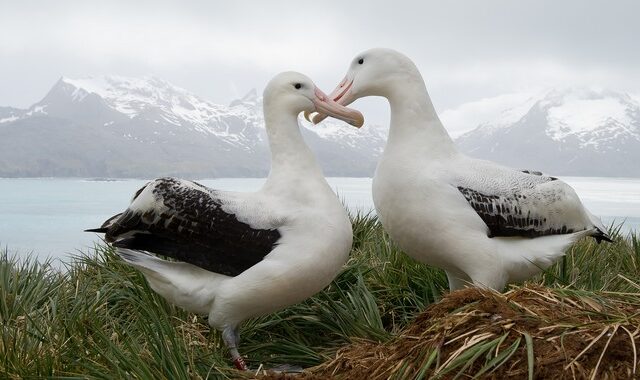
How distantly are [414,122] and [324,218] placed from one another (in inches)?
39.7

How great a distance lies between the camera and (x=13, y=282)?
18.9ft

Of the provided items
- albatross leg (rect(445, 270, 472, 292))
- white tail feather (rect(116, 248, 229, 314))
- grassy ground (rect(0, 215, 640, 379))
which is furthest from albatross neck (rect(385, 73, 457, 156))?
white tail feather (rect(116, 248, 229, 314))

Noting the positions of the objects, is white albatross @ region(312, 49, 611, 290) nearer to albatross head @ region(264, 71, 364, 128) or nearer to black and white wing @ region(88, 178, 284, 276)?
albatross head @ region(264, 71, 364, 128)

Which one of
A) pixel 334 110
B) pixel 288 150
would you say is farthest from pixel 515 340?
Answer: pixel 334 110

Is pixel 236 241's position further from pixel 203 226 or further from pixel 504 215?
pixel 504 215

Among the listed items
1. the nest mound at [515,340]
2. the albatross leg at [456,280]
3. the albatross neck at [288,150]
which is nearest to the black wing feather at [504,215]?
the albatross leg at [456,280]

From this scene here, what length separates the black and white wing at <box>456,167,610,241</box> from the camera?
475 centimetres

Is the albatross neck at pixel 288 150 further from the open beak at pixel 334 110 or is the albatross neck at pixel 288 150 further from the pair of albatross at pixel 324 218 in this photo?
the open beak at pixel 334 110

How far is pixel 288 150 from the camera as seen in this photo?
4.81 metres

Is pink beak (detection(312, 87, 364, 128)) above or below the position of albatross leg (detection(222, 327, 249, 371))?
above

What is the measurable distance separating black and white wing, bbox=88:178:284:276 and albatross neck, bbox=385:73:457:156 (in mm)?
1081

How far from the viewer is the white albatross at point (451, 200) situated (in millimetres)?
4625

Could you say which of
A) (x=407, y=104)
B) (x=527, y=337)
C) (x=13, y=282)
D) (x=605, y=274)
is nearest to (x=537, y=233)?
(x=407, y=104)

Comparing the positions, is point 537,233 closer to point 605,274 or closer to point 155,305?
point 605,274
